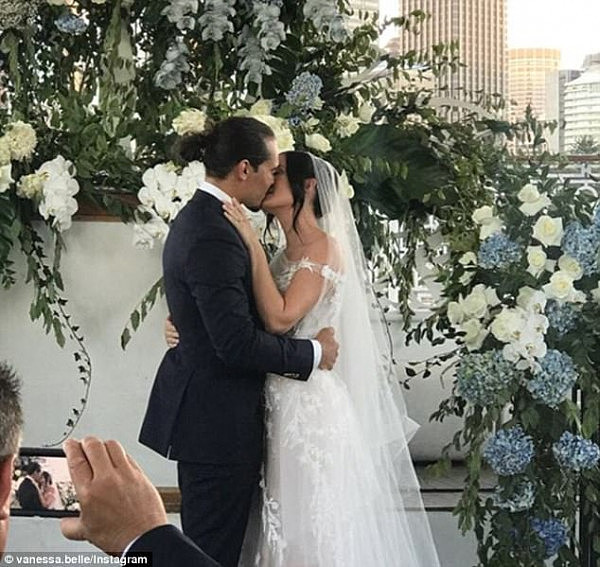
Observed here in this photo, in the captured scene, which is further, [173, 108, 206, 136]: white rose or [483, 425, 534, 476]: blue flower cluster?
[173, 108, 206, 136]: white rose

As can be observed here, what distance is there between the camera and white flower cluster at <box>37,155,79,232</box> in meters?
2.67

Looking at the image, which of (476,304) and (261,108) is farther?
(261,108)

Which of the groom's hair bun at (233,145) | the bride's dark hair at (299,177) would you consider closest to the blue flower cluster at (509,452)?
the bride's dark hair at (299,177)

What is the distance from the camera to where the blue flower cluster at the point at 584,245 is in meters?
2.39

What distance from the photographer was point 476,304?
2.48 metres

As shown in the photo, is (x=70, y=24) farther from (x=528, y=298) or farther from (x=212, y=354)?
(x=528, y=298)

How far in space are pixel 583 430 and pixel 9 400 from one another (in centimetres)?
160

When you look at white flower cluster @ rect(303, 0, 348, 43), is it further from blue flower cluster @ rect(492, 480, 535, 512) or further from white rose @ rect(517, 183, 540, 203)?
blue flower cluster @ rect(492, 480, 535, 512)

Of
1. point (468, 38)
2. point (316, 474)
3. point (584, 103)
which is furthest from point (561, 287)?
point (468, 38)

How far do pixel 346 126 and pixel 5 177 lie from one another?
88 centimetres

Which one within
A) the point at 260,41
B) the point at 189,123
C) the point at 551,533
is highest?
the point at 260,41

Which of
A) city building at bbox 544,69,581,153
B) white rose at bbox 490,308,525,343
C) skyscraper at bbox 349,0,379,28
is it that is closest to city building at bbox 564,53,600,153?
city building at bbox 544,69,581,153

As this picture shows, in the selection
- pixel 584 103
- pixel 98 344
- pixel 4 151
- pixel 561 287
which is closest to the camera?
pixel 561 287

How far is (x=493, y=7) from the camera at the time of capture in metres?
4.33
